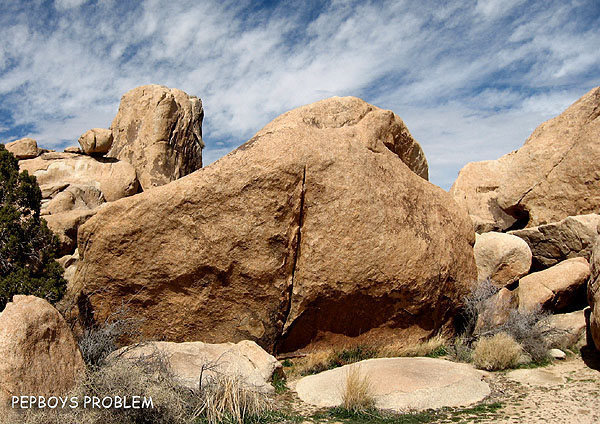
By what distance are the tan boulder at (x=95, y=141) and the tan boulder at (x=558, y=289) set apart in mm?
13388

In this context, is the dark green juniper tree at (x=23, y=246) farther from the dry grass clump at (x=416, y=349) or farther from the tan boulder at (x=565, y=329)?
the tan boulder at (x=565, y=329)

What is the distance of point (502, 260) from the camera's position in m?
10.1

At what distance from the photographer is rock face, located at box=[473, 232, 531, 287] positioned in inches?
397

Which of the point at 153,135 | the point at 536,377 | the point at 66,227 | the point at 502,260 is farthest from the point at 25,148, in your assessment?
the point at 536,377

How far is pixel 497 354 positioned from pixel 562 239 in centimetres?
396

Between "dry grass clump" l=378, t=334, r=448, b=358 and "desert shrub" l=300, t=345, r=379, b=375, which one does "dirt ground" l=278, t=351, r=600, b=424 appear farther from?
"dry grass clump" l=378, t=334, r=448, b=358

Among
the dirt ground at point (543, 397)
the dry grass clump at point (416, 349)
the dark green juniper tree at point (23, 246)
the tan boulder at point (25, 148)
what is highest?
the tan boulder at point (25, 148)

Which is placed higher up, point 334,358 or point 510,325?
point 510,325

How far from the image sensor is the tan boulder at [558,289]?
9367 millimetres

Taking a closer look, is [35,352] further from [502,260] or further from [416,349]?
[502,260]

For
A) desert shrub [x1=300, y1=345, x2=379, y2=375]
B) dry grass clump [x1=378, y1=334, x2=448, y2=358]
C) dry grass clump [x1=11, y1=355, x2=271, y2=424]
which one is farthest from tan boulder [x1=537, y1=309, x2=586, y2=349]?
dry grass clump [x1=11, y1=355, x2=271, y2=424]

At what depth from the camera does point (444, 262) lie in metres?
8.97

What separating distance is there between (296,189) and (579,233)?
6133 millimetres

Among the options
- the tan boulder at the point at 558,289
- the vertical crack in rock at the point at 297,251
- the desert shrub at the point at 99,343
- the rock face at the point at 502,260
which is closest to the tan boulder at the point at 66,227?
the desert shrub at the point at 99,343
